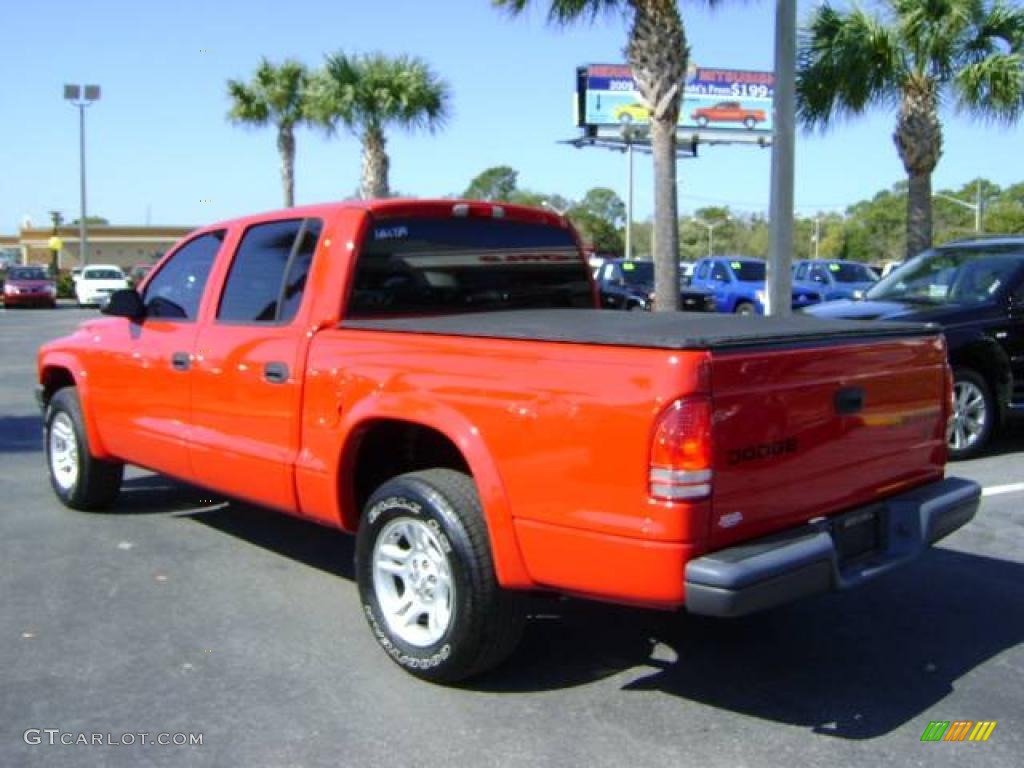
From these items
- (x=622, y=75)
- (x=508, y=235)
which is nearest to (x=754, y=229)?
(x=622, y=75)

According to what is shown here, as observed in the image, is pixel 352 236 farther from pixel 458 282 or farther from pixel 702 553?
pixel 702 553

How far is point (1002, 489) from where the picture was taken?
7.46 metres

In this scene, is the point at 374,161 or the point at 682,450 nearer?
the point at 682,450

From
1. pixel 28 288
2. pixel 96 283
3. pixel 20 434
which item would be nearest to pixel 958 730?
pixel 20 434

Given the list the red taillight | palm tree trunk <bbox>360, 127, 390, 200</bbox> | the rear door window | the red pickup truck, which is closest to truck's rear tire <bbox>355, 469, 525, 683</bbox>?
the red pickup truck

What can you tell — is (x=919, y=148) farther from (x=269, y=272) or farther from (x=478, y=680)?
(x=478, y=680)

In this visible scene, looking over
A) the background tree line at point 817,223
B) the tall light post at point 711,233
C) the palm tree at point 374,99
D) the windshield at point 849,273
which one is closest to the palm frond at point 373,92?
the palm tree at point 374,99

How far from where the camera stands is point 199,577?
5469 millimetres

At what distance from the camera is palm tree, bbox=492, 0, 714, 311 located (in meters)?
13.3

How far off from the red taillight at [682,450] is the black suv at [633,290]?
18853 mm

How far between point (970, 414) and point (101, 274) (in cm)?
3345

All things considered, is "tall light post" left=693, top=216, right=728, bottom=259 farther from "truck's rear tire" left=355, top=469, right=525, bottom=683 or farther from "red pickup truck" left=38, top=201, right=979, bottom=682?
"truck's rear tire" left=355, top=469, right=525, bottom=683

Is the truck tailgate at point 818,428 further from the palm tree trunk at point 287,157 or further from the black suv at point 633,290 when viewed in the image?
the palm tree trunk at point 287,157

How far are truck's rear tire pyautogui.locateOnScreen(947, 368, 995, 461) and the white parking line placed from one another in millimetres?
885
